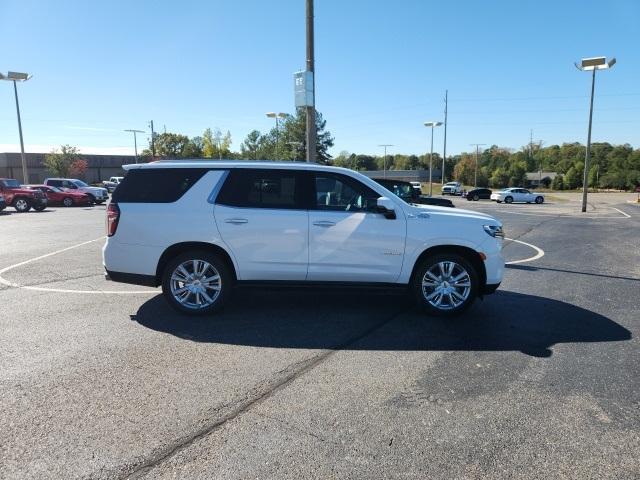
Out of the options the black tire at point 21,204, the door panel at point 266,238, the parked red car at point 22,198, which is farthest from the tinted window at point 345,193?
the black tire at point 21,204

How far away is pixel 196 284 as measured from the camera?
5.69 metres

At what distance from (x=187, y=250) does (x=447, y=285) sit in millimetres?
3121

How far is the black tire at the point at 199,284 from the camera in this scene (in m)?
5.62

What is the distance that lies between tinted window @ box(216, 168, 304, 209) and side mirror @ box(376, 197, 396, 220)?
2.97 ft

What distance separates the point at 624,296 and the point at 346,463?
6007mm

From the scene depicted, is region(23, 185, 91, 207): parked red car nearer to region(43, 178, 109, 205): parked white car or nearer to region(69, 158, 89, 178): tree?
region(43, 178, 109, 205): parked white car

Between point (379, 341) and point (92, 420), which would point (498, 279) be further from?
point (92, 420)

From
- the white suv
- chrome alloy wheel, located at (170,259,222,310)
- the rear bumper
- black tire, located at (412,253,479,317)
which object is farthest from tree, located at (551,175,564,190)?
the rear bumper

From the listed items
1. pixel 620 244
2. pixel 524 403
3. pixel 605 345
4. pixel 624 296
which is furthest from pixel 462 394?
pixel 620 244

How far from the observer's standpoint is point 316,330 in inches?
207

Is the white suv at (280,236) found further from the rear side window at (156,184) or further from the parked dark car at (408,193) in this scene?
the parked dark car at (408,193)

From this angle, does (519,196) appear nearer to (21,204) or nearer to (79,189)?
(79,189)

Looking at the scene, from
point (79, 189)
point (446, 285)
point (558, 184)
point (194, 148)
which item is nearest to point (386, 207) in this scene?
point (446, 285)

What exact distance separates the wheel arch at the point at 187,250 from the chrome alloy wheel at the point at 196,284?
0.53 feet
